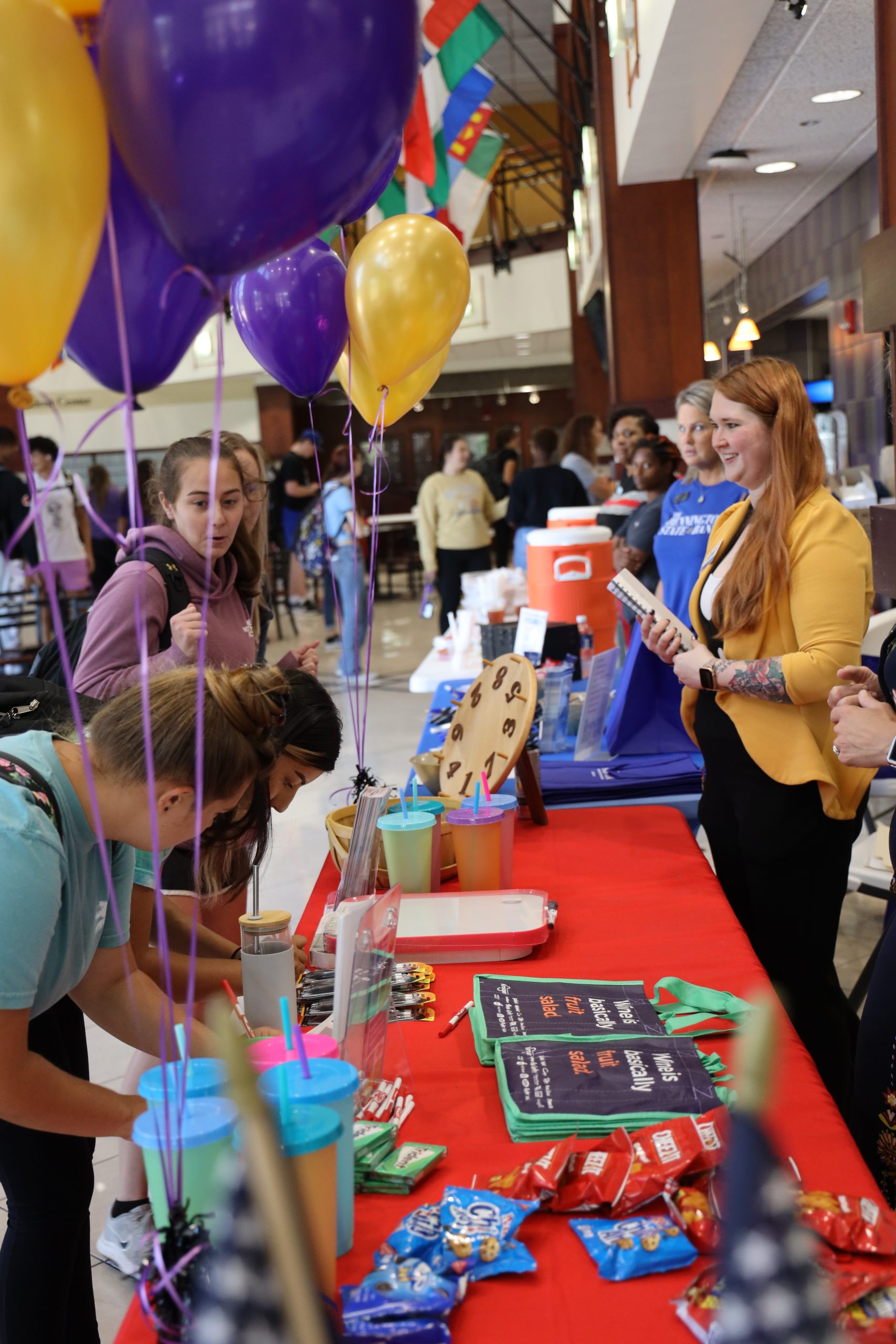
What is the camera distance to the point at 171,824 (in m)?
1.23

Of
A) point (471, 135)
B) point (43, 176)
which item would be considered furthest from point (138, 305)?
point (471, 135)

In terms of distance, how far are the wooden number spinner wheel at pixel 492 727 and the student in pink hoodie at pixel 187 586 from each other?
1.14 ft

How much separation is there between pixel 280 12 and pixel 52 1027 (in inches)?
49.8

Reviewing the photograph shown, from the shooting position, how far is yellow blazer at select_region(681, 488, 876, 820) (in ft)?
6.43

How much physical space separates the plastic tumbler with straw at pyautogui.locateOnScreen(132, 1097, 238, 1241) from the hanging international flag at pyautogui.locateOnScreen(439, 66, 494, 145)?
7.04 metres

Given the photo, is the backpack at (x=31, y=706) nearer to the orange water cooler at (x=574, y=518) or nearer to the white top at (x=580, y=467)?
the orange water cooler at (x=574, y=518)

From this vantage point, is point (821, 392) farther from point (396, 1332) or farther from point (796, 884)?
point (396, 1332)

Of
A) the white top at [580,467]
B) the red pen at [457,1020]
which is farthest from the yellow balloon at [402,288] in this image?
the white top at [580,467]

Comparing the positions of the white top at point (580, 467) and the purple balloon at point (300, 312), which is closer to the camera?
the purple balloon at point (300, 312)

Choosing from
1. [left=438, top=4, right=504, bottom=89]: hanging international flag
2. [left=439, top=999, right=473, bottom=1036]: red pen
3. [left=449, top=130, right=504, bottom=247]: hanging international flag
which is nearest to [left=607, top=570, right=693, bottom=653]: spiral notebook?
[left=439, top=999, right=473, bottom=1036]: red pen

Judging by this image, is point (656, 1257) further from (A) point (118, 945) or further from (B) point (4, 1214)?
(B) point (4, 1214)

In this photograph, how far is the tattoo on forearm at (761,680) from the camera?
198cm

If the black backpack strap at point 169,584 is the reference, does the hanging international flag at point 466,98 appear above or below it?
above

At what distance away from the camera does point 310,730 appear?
171 centimetres
